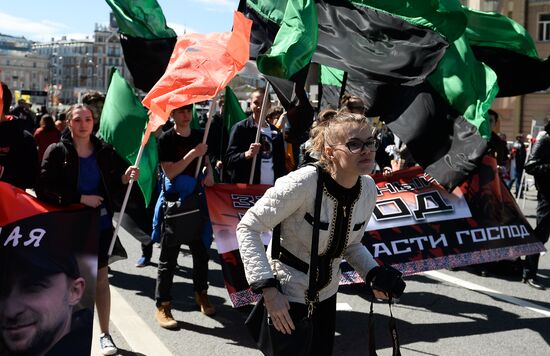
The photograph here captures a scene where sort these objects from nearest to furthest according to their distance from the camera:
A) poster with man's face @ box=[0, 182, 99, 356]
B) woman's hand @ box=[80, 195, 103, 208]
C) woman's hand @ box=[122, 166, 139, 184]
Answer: poster with man's face @ box=[0, 182, 99, 356] → woman's hand @ box=[80, 195, 103, 208] → woman's hand @ box=[122, 166, 139, 184]

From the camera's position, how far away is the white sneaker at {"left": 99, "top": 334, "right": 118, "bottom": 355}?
5.21 m

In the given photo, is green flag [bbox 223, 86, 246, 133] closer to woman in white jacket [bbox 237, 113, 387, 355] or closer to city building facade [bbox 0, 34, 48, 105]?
woman in white jacket [bbox 237, 113, 387, 355]

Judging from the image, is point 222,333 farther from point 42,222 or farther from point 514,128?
point 514,128

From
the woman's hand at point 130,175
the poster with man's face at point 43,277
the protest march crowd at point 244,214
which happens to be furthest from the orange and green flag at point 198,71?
the poster with man's face at point 43,277

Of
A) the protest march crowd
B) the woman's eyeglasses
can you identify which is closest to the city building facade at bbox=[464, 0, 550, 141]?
the protest march crowd

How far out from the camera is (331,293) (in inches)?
143

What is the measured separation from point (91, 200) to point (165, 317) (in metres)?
1.58

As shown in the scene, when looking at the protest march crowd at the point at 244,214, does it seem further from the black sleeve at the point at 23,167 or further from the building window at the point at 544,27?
the building window at the point at 544,27

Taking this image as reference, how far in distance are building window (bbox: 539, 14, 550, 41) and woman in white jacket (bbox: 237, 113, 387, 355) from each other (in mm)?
39019

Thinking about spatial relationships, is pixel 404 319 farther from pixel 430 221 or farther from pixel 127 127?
pixel 127 127

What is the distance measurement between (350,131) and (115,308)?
12.8 feet

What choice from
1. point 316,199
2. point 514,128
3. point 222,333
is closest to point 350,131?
point 316,199

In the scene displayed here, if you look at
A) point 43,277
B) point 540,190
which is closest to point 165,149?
point 43,277

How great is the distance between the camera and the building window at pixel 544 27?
3906 centimetres
